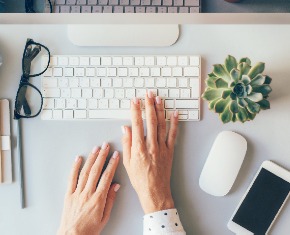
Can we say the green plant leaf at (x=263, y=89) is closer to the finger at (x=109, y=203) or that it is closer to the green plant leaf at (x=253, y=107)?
the green plant leaf at (x=253, y=107)

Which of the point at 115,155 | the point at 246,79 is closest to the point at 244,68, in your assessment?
the point at 246,79

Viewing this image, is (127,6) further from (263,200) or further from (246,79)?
(263,200)

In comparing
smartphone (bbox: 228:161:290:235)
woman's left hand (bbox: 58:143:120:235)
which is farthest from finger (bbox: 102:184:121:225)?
smartphone (bbox: 228:161:290:235)

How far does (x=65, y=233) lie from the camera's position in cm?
77

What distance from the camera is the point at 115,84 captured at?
75cm

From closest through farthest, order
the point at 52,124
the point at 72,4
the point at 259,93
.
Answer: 1. the point at 259,93
2. the point at 52,124
3. the point at 72,4

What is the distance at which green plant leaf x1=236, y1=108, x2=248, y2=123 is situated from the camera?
0.69 meters

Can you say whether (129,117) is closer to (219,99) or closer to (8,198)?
(219,99)

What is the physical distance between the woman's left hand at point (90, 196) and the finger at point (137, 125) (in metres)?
0.05

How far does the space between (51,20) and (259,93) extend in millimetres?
407

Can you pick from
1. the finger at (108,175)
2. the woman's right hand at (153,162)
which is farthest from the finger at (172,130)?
the finger at (108,175)

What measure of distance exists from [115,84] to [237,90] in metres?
0.22

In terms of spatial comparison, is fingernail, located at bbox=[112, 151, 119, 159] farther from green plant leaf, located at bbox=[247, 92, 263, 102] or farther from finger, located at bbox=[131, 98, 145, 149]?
green plant leaf, located at bbox=[247, 92, 263, 102]

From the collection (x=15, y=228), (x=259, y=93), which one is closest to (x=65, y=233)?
(x=15, y=228)
